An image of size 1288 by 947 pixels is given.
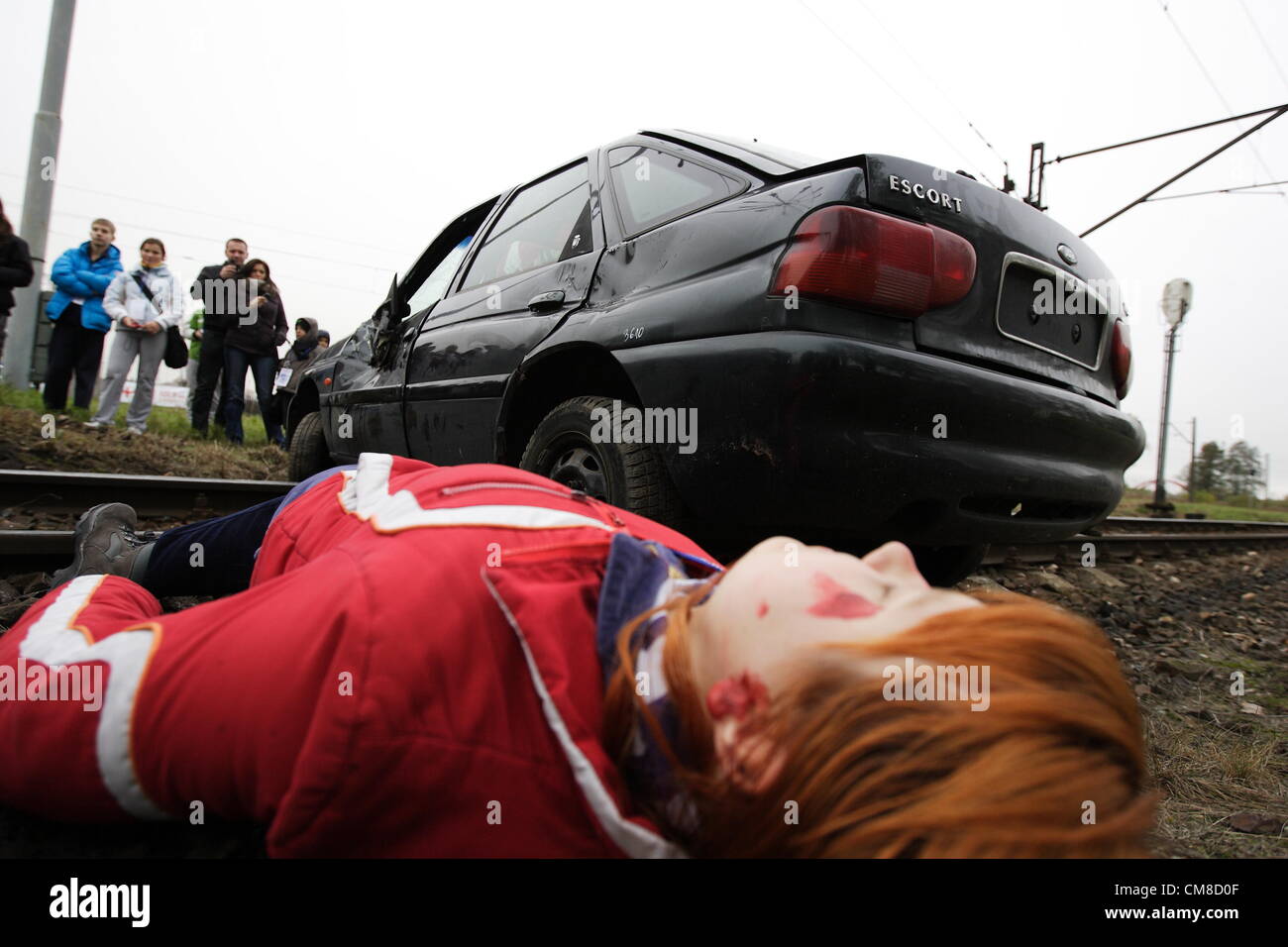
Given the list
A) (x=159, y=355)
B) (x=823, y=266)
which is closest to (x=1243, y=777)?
(x=823, y=266)

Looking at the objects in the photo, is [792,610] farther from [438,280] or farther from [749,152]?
[438,280]

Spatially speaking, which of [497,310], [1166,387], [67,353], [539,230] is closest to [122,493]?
[497,310]

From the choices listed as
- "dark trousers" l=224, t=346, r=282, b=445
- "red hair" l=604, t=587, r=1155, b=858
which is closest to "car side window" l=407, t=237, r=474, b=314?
"red hair" l=604, t=587, r=1155, b=858

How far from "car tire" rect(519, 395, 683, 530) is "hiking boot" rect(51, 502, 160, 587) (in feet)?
3.76

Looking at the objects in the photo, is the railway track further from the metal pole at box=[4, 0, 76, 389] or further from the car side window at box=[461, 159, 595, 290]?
the metal pole at box=[4, 0, 76, 389]

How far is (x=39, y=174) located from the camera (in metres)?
7.71

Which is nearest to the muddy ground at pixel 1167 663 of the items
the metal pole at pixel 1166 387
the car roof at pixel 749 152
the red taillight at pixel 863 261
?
the red taillight at pixel 863 261

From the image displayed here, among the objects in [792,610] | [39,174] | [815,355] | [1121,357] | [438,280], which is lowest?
[792,610]

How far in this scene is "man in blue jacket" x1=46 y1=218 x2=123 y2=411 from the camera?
6273mm

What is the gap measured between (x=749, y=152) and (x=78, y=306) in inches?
251

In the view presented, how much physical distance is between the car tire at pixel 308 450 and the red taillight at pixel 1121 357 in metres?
Result: 4.31

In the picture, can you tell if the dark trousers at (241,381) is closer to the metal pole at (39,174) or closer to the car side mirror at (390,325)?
the metal pole at (39,174)
